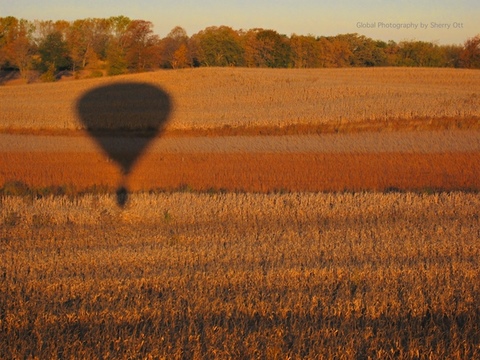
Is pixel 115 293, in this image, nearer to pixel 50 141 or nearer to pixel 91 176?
pixel 91 176

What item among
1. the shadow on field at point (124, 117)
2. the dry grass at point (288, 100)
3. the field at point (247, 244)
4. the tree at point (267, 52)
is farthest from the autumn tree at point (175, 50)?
the field at point (247, 244)

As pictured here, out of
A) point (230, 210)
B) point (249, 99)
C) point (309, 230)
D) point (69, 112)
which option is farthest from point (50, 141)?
point (309, 230)

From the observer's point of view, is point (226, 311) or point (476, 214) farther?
point (476, 214)

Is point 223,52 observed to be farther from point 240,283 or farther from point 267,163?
point 240,283

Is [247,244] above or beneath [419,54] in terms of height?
beneath

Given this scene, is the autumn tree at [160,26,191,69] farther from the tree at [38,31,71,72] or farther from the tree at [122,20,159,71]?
the tree at [38,31,71,72]

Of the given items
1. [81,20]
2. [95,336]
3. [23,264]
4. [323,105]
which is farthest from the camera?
[81,20]

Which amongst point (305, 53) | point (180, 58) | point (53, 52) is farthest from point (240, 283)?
point (305, 53)

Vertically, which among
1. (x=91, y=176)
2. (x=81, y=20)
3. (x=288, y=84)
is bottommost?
(x=91, y=176)
